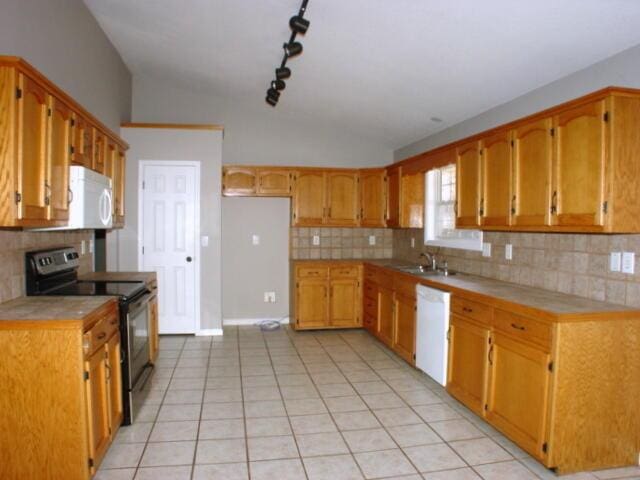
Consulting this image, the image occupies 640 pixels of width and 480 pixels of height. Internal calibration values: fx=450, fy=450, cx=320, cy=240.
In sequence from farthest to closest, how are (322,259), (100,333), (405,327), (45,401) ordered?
1. (322,259)
2. (405,327)
3. (100,333)
4. (45,401)

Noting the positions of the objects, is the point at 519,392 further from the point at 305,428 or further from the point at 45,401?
the point at 45,401

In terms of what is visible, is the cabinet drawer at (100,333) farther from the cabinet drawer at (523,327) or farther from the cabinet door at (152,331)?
the cabinet drawer at (523,327)

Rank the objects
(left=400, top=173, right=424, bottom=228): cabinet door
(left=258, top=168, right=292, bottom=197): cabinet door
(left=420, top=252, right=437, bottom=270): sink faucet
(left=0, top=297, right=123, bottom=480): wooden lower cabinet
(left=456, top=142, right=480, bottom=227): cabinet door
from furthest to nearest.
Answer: (left=258, top=168, right=292, bottom=197): cabinet door → (left=400, top=173, right=424, bottom=228): cabinet door → (left=420, top=252, right=437, bottom=270): sink faucet → (left=456, top=142, right=480, bottom=227): cabinet door → (left=0, top=297, right=123, bottom=480): wooden lower cabinet

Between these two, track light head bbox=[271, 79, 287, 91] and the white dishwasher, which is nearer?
the white dishwasher

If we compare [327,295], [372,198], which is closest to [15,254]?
[327,295]

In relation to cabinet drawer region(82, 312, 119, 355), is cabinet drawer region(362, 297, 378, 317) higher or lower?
lower

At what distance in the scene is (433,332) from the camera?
366 centimetres

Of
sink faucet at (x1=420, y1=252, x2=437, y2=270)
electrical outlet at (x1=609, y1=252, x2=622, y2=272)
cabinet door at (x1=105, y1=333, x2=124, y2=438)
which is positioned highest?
electrical outlet at (x1=609, y1=252, x2=622, y2=272)

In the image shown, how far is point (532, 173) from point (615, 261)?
727mm

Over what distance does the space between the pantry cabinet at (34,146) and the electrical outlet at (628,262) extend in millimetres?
3247

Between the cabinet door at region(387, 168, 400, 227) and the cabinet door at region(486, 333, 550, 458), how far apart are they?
8.70 feet

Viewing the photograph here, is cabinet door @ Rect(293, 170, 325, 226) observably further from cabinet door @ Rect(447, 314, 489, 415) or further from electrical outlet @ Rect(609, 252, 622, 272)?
electrical outlet @ Rect(609, 252, 622, 272)

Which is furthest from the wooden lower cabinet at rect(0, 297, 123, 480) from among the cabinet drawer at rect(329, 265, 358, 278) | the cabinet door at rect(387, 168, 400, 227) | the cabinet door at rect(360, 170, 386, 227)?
the cabinet door at rect(360, 170, 386, 227)

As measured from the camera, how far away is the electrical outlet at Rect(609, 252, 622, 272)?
8.65 ft
